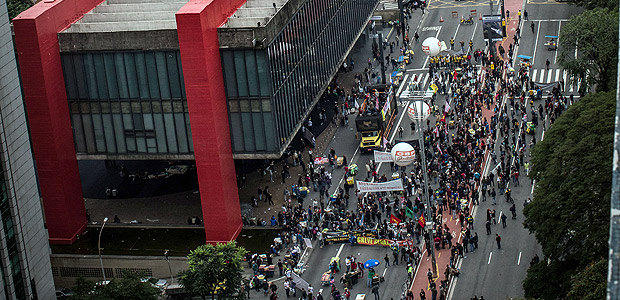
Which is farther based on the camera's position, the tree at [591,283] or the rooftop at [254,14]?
the rooftop at [254,14]

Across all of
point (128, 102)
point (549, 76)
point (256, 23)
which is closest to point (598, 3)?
point (549, 76)

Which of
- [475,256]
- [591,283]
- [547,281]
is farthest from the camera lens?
[475,256]

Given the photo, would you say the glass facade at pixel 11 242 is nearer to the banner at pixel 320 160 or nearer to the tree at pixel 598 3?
the banner at pixel 320 160

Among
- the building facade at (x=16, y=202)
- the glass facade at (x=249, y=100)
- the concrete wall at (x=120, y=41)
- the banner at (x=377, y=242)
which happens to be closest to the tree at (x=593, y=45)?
the banner at (x=377, y=242)

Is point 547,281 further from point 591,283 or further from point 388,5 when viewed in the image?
point 388,5

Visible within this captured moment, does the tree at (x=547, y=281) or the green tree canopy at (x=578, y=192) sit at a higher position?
the green tree canopy at (x=578, y=192)

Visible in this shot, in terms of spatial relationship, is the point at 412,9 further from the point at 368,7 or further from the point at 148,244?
the point at 148,244

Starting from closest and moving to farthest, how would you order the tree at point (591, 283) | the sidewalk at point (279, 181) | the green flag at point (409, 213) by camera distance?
the tree at point (591, 283) → the green flag at point (409, 213) → the sidewalk at point (279, 181)
